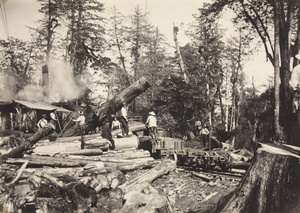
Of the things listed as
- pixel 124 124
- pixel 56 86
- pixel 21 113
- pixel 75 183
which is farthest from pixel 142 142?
pixel 56 86

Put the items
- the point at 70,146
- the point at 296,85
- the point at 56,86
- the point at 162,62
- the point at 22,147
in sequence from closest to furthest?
the point at 296,85 → the point at 22,147 → the point at 70,146 → the point at 56,86 → the point at 162,62

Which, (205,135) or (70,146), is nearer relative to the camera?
(70,146)

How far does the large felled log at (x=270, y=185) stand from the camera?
335 centimetres

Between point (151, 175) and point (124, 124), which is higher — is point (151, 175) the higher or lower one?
the lower one

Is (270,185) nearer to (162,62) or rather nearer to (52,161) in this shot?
(52,161)

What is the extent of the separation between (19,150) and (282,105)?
898cm

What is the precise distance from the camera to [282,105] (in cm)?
969

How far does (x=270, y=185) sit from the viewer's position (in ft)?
11.1

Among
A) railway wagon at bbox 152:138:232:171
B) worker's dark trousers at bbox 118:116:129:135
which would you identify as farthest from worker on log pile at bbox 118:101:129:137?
railway wagon at bbox 152:138:232:171

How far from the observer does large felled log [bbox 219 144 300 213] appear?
3354 millimetres

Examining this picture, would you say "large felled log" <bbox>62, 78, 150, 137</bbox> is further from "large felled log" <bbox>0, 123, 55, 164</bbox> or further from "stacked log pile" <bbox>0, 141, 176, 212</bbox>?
"stacked log pile" <bbox>0, 141, 176, 212</bbox>

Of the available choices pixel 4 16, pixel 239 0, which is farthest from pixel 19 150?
pixel 239 0

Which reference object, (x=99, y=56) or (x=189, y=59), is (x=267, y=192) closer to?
(x=99, y=56)

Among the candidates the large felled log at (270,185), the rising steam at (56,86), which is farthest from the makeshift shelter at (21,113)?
the large felled log at (270,185)
